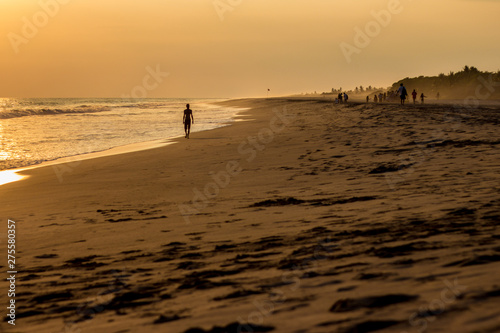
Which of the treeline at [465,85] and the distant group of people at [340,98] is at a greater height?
the treeline at [465,85]

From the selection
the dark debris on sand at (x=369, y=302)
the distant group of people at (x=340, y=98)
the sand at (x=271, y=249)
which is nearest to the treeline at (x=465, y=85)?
the distant group of people at (x=340, y=98)

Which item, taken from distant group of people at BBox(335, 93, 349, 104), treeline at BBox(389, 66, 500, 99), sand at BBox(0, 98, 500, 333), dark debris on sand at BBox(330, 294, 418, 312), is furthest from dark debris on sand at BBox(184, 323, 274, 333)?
treeline at BBox(389, 66, 500, 99)

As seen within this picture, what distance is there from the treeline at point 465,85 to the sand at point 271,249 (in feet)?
204

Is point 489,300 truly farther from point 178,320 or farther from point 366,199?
point 366,199

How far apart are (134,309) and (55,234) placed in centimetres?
376

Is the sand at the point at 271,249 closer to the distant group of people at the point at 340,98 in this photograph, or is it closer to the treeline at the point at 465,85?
the distant group of people at the point at 340,98

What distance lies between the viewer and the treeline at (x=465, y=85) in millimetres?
68125

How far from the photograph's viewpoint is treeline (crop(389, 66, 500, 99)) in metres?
68.1

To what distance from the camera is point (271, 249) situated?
5.34m

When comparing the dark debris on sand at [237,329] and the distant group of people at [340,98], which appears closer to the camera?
the dark debris on sand at [237,329]

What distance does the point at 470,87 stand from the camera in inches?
2835

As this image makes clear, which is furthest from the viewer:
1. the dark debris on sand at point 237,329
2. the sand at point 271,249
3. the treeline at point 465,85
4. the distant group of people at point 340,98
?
the treeline at point 465,85

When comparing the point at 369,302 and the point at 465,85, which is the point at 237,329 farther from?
the point at 465,85

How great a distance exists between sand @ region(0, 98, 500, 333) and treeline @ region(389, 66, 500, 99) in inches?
2442
